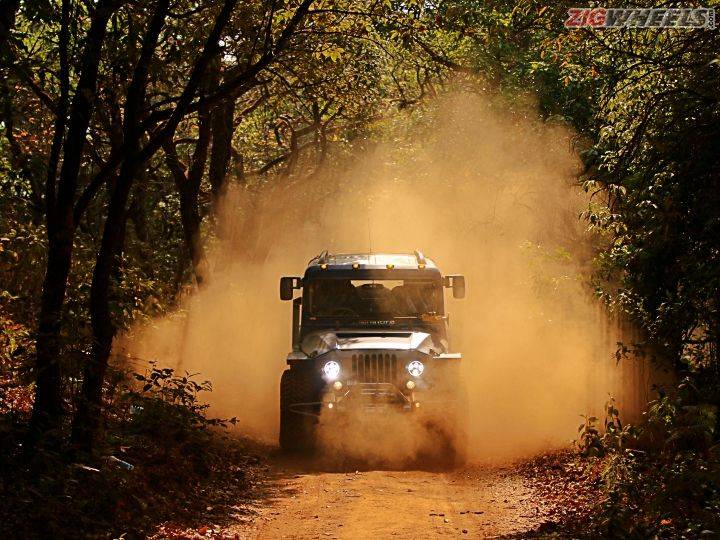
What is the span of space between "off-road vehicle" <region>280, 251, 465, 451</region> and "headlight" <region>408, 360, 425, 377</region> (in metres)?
0.01

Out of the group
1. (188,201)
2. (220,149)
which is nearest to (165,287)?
(188,201)

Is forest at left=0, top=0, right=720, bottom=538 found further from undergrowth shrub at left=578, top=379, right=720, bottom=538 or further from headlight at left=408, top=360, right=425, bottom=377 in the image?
headlight at left=408, top=360, right=425, bottom=377

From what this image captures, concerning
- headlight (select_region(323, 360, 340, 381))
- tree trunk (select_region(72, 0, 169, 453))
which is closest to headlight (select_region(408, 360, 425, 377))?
headlight (select_region(323, 360, 340, 381))

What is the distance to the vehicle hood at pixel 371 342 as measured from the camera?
46.4 feet

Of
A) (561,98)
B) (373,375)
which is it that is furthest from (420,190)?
(373,375)

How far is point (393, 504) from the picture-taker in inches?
432

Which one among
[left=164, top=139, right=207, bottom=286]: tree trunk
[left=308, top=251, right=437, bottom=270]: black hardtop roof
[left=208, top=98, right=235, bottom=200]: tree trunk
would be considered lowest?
[left=308, top=251, right=437, bottom=270]: black hardtop roof

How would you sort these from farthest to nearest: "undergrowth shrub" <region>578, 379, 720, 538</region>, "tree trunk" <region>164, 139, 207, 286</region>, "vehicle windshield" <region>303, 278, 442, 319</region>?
"tree trunk" <region>164, 139, 207, 286</region>, "vehicle windshield" <region>303, 278, 442, 319</region>, "undergrowth shrub" <region>578, 379, 720, 538</region>

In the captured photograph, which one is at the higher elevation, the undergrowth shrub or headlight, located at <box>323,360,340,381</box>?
headlight, located at <box>323,360,340,381</box>

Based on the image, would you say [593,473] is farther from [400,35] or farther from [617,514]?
[400,35]

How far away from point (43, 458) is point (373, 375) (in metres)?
5.44

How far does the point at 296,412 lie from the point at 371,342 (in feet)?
4.48

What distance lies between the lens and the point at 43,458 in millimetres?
9398

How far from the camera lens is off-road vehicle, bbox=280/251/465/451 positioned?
45.5 feet
